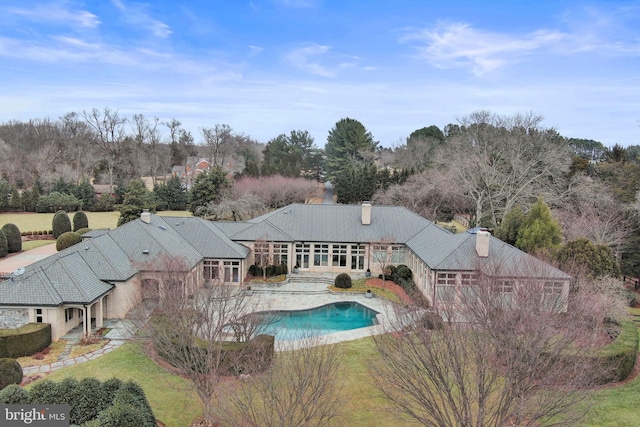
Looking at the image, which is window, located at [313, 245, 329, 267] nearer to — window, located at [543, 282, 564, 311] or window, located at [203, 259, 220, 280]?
window, located at [203, 259, 220, 280]

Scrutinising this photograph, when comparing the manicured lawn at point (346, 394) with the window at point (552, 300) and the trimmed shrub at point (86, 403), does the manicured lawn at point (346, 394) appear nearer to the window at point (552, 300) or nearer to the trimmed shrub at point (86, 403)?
the trimmed shrub at point (86, 403)

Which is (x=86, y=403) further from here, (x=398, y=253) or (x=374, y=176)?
(x=374, y=176)

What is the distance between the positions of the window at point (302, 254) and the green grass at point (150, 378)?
16270mm

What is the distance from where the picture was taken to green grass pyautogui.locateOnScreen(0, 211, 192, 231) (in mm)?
47947

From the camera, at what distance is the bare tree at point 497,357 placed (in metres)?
9.85

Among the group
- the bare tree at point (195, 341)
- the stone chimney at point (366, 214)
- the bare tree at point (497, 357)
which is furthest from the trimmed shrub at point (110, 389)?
the stone chimney at point (366, 214)

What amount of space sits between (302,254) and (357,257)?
4107 millimetres

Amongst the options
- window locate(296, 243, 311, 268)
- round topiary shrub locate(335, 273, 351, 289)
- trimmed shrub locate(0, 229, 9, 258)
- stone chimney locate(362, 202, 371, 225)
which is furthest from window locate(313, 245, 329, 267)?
trimmed shrub locate(0, 229, 9, 258)

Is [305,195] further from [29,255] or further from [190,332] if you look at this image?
[190,332]

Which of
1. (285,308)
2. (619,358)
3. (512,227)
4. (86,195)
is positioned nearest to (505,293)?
(619,358)

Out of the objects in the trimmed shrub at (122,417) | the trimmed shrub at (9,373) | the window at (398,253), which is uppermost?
the window at (398,253)

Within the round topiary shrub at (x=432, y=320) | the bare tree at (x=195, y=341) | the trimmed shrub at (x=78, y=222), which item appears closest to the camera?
the round topiary shrub at (x=432, y=320)

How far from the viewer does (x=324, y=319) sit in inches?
970

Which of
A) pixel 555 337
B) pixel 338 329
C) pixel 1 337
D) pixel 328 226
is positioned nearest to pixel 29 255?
pixel 1 337
